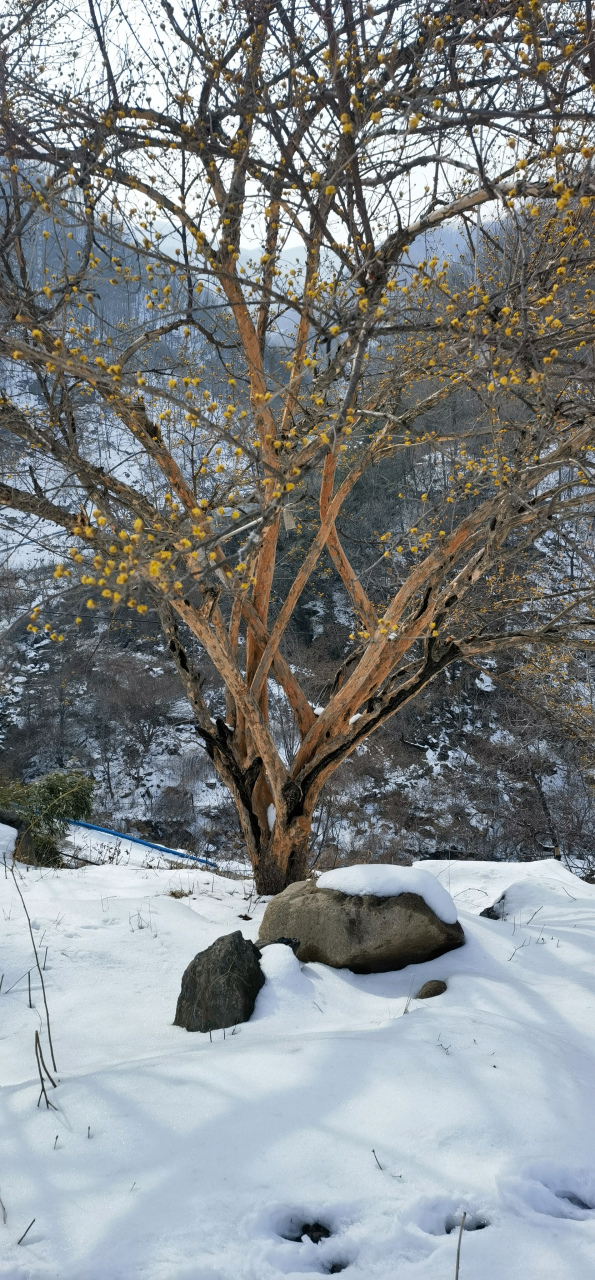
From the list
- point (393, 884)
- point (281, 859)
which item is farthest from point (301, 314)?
point (281, 859)

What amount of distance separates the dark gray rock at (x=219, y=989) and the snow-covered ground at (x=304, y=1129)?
0.29ft

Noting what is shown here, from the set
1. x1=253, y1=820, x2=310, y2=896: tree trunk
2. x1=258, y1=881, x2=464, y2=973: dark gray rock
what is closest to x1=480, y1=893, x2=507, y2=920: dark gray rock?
x1=258, y1=881, x2=464, y2=973: dark gray rock

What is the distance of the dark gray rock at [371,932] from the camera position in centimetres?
354

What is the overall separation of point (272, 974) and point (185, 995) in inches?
17.2

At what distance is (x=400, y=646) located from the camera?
5574 mm

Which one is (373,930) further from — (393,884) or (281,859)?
(281,859)

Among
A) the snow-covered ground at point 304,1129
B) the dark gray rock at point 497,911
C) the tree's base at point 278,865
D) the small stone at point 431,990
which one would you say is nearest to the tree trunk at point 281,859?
the tree's base at point 278,865

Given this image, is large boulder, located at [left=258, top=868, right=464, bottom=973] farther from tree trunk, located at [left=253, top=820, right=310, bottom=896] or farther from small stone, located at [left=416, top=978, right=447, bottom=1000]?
tree trunk, located at [left=253, top=820, right=310, bottom=896]

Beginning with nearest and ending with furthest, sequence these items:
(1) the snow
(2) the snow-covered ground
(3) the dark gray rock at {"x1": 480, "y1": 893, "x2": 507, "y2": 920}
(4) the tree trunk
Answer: (2) the snow-covered ground
(1) the snow
(3) the dark gray rock at {"x1": 480, "y1": 893, "x2": 507, "y2": 920}
(4) the tree trunk

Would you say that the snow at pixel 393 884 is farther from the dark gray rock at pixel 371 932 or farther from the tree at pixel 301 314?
the tree at pixel 301 314

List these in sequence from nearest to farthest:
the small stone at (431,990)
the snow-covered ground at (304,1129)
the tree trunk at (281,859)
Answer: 1. the snow-covered ground at (304,1129)
2. the small stone at (431,990)
3. the tree trunk at (281,859)

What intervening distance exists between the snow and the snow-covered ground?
0.32 m

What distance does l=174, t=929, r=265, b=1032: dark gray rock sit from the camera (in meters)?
2.88

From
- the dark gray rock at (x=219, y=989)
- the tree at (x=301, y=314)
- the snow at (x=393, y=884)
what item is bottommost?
the dark gray rock at (x=219, y=989)
